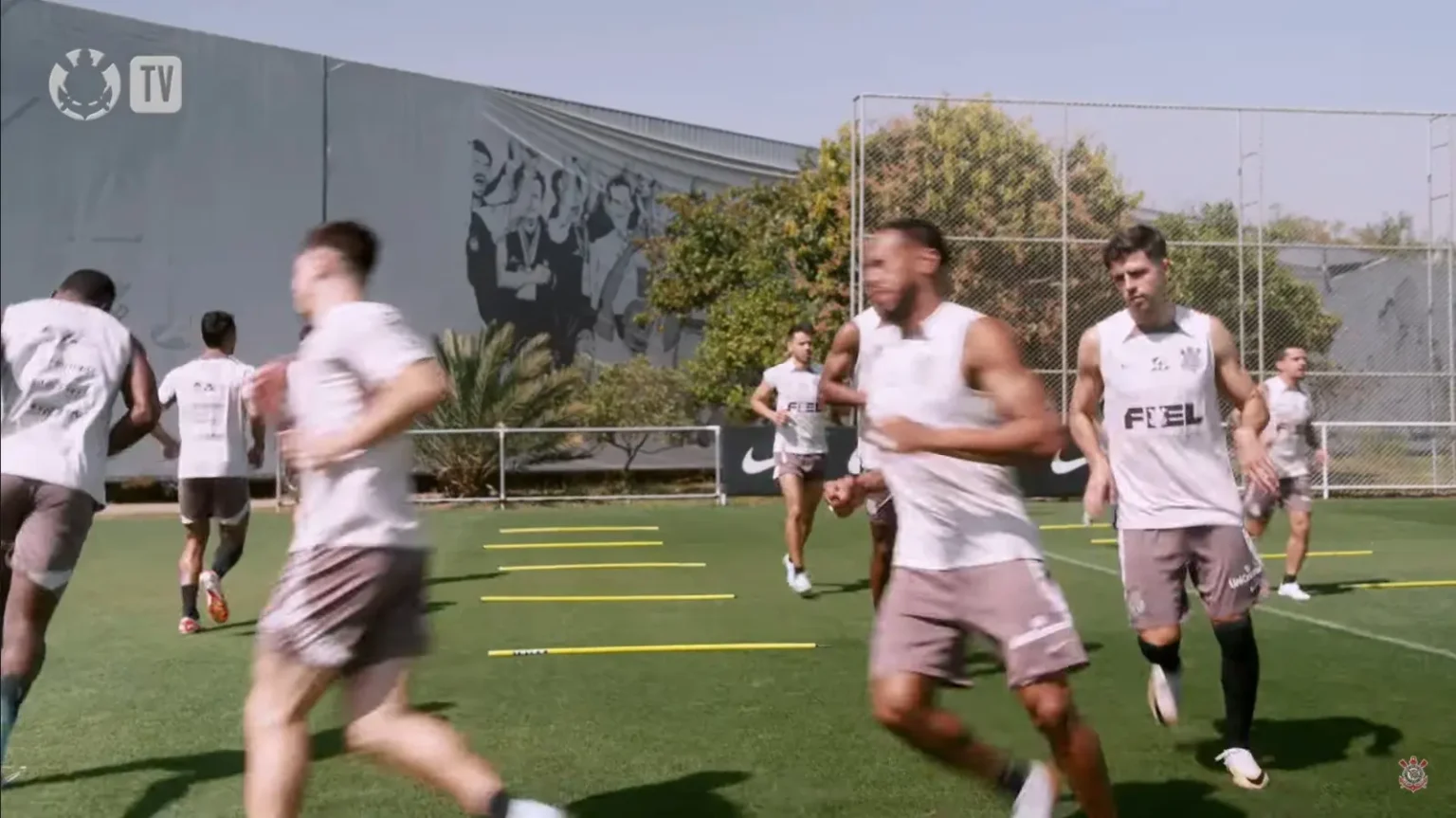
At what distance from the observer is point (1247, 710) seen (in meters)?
5.20

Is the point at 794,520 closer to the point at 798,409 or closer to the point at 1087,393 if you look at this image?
the point at 798,409

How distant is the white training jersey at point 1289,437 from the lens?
10.7m

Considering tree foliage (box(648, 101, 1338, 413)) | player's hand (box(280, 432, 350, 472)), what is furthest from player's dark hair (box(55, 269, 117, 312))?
tree foliage (box(648, 101, 1338, 413))

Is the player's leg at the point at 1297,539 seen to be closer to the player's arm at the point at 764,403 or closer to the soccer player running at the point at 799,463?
the soccer player running at the point at 799,463

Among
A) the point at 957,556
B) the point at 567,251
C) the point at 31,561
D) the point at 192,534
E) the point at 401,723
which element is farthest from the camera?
the point at 567,251

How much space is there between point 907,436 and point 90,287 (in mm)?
3248

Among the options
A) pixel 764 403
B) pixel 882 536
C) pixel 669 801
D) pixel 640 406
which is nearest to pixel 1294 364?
pixel 764 403

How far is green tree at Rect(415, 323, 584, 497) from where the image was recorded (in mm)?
20719

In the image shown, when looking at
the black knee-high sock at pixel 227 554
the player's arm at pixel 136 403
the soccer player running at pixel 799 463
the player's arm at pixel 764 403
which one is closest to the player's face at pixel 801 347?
the soccer player running at pixel 799 463

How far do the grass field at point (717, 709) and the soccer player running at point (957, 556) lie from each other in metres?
0.79

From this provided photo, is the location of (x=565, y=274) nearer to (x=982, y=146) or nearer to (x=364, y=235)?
(x=982, y=146)

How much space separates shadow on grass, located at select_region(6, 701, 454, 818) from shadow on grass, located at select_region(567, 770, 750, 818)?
3.65 ft

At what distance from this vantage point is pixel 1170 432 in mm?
5301

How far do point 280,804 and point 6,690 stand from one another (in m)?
1.70
